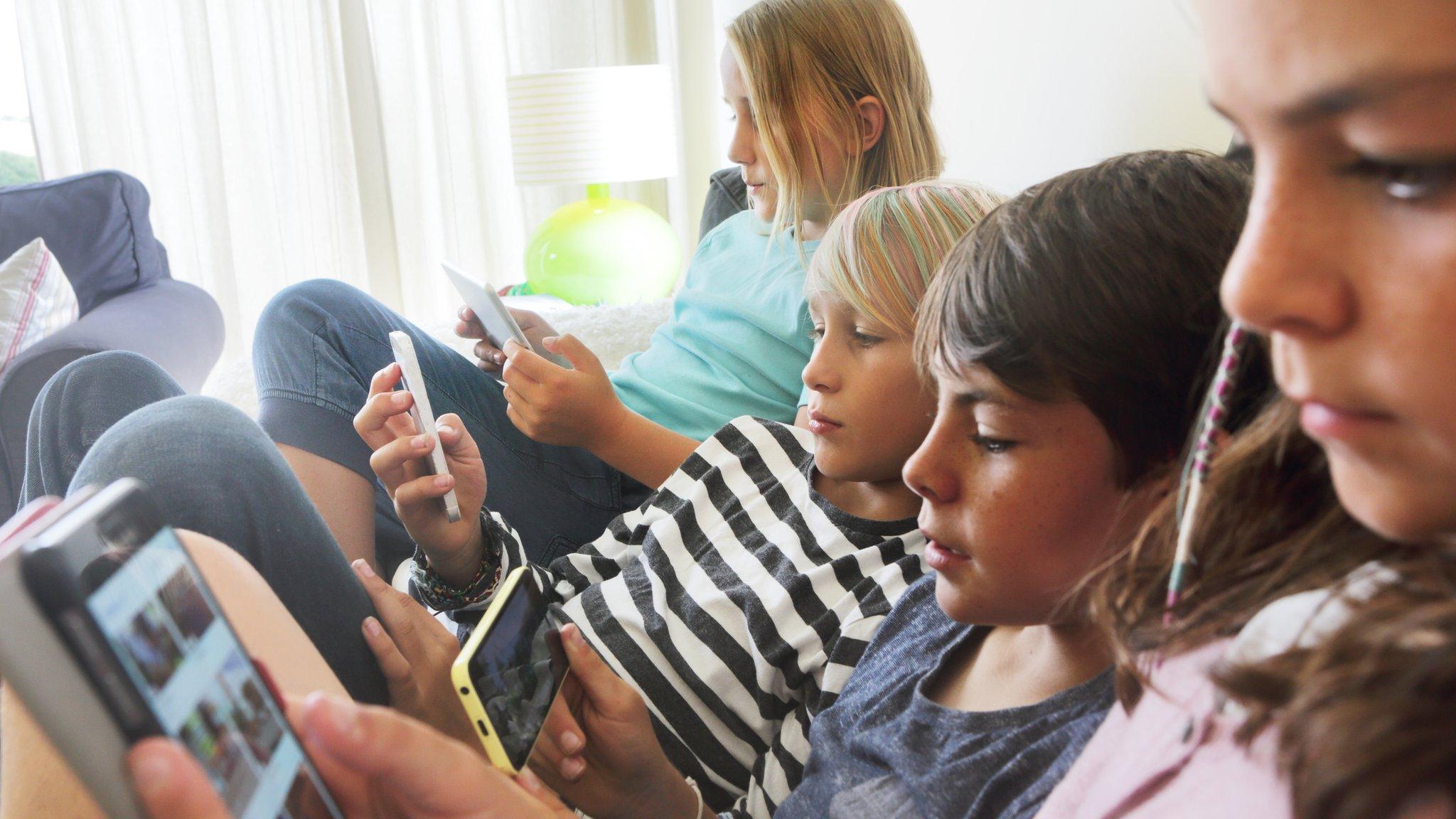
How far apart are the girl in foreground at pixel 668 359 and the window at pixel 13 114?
7.68 ft

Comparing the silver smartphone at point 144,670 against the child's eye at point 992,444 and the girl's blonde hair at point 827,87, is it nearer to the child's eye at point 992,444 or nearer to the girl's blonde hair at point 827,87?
the child's eye at point 992,444

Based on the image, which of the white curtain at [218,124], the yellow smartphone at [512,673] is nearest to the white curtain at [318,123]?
the white curtain at [218,124]

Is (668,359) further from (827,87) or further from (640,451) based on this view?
(827,87)

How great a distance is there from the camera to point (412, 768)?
1.53ft

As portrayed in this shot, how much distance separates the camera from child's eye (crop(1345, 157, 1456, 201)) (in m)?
0.30

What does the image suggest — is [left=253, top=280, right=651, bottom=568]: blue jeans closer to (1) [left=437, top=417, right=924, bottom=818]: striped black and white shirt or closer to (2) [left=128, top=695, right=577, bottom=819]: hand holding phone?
(1) [left=437, top=417, right=924, bottom=818]: striped black and white shirt

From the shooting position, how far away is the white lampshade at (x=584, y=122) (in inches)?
108

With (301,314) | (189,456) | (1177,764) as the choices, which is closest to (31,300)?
(301,314)

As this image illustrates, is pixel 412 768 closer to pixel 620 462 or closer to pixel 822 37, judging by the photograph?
pixel 620 462

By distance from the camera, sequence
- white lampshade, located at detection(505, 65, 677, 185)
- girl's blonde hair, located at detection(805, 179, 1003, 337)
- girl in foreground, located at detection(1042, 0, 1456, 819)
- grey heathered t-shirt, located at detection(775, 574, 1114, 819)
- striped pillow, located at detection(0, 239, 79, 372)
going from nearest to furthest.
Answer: girl in foreground, located at detection(1042, 0, 1456, 819) → grey heathered t-shirt, located at detection(775, 574, 1114, 819) → girl's blonde hair, located at detection(805, 179, 1003, 337) → striped pillow, located at detection(0, 239, 79, 372) → white lampshade, located at detection(505, 65, 677, 185)

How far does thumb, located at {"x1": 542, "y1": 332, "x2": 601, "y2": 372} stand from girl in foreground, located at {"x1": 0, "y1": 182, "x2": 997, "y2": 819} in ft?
0.78

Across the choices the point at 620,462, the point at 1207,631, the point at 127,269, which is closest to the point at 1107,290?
the point at 1207,631

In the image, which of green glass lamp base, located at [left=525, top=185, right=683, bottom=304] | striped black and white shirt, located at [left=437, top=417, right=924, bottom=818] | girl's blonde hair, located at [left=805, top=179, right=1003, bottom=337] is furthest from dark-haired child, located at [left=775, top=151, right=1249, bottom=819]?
green glass lamp base, located at [left=525, top=185, right=683, bottom=304]

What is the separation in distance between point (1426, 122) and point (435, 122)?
3.43 metres
